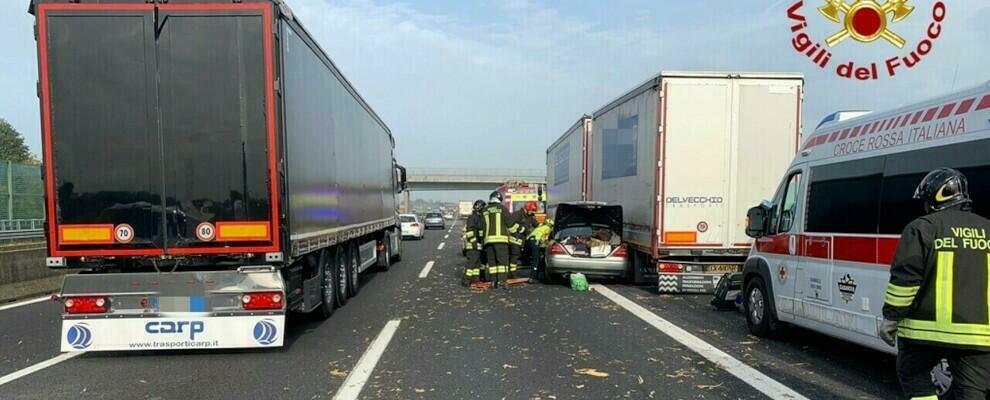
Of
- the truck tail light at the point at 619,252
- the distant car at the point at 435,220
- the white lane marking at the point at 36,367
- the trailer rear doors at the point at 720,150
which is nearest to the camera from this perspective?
the white lane marking at the point at 36,367

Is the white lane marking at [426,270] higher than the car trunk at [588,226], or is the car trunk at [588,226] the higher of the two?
the car trunk at [588,226]

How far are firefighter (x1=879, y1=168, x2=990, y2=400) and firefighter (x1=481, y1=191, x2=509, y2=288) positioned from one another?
9.12 meters

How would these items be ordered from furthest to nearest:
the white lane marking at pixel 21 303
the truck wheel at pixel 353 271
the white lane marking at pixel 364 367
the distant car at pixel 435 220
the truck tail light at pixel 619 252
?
the distant car at pixel 435 220
the truck tail light at pixel 619 252
the truck wheel at pixel 353 271
the white lane marking at pixel 21 303
the white lane marking at pixel 364 367

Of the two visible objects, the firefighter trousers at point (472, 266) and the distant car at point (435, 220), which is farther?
the distant car at point (435, 220)

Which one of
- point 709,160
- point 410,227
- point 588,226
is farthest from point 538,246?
point 410,227

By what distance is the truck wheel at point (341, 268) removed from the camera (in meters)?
9.85

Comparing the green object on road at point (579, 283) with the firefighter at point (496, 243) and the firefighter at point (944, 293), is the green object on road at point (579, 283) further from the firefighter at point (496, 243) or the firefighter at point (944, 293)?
the firefighter at point (944, 293)

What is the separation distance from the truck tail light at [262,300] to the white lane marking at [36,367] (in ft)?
6.37

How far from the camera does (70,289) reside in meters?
6.52

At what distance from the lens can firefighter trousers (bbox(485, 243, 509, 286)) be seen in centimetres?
1257

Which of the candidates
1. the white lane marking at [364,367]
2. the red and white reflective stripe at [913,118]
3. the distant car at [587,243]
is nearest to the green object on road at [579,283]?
the distant car at [587,243]

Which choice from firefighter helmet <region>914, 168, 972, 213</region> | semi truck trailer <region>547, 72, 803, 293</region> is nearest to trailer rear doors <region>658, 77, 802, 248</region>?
semi truck trailer <region>547, 72, 803, 293</region>

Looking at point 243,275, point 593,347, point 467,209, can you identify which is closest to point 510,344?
point 593,347

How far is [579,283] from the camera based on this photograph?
40.0 ft
